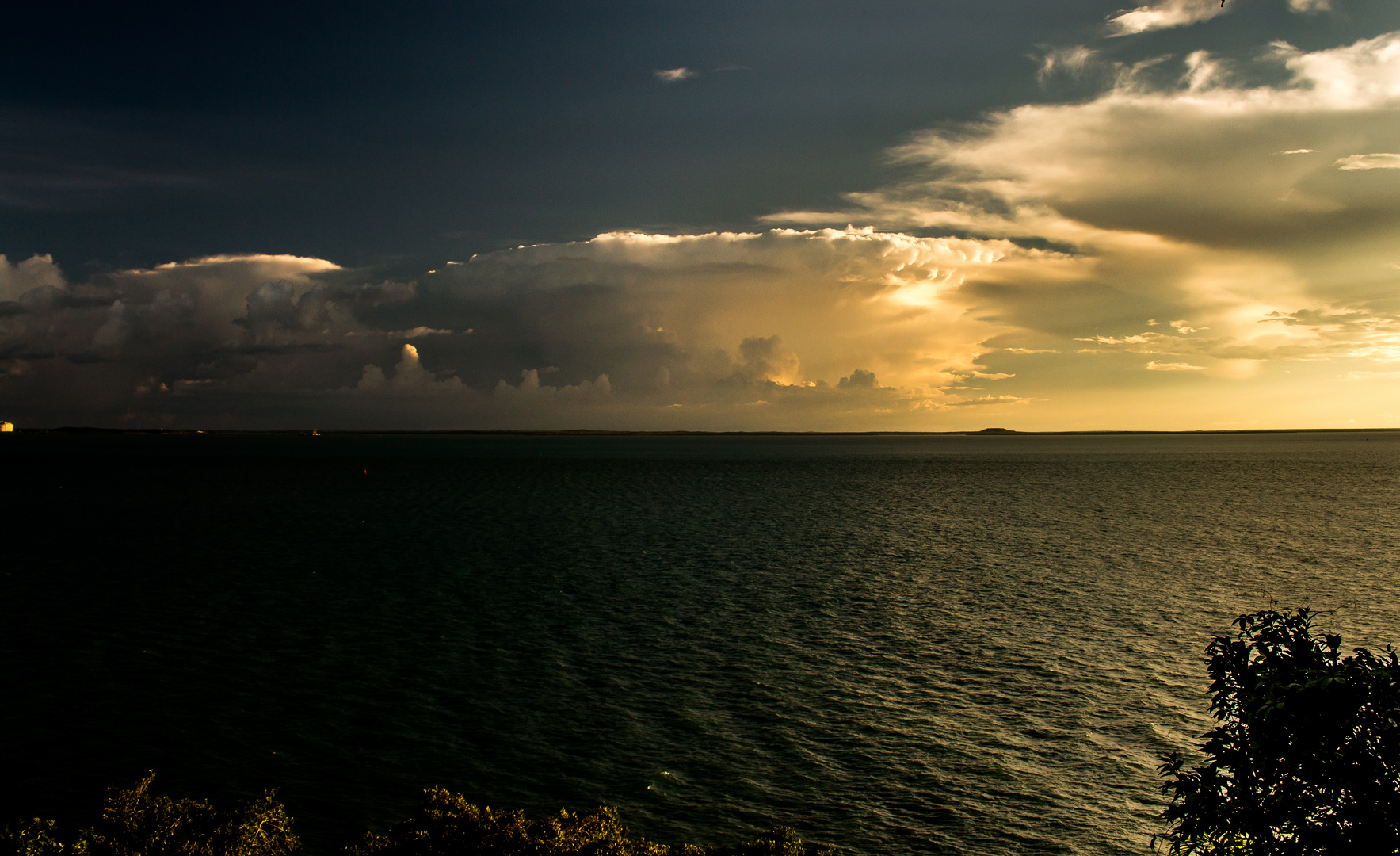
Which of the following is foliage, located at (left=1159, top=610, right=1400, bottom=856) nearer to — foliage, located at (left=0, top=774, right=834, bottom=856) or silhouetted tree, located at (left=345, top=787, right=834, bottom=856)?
silhouetted tree, located at (left=345, top=787, right=834, bottom=856)

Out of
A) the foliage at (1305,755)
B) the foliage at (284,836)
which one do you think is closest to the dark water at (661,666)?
the foliage at (284,836)

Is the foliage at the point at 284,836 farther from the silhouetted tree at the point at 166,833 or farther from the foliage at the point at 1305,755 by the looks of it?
the foliage at the point at 1305,755

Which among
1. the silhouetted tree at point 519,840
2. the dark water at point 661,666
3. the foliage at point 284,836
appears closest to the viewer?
the foliage at point 284,836

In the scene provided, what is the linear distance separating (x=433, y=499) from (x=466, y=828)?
327ft

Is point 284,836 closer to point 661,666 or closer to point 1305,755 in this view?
point 661,666

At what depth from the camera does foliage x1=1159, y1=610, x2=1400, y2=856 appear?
11.6 metres

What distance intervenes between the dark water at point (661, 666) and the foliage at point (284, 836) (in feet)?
12.9

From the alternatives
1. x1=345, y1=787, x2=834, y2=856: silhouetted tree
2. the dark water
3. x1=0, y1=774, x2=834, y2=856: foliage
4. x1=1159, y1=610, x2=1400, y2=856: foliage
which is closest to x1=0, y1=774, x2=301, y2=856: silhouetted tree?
x1=0, y1=774, x2=834, y2=856: foliage

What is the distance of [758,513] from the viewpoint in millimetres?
93062

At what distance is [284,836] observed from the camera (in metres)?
15.9

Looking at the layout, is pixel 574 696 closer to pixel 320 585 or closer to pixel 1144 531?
pixel 320 585

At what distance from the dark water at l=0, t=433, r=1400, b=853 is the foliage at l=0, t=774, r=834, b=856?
12.9 ft

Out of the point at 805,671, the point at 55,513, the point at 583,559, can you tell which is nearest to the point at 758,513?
the point at 583,559

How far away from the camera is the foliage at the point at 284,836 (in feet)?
48.0
